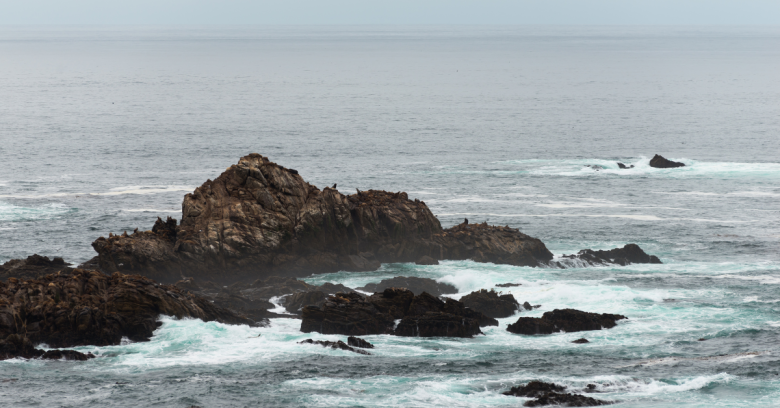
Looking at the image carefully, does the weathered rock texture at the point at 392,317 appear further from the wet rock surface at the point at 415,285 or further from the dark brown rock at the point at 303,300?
the wet rock surface at the point at 415,285

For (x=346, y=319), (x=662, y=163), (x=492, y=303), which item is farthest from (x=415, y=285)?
(x=662, y=163)

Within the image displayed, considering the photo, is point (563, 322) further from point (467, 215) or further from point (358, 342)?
point (467, 215)

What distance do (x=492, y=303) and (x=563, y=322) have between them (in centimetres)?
401

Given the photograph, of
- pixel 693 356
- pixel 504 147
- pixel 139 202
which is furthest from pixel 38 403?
pixel 504 147

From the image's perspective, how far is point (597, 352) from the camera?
1431 inches

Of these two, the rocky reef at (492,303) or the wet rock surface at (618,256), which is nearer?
the rocky reef at (492,303)

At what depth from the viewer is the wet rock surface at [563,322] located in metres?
39.7

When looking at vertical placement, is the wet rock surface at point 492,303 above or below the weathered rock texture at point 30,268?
below

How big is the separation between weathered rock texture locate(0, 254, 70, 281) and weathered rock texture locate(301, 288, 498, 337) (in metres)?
16.0

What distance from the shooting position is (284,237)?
49.8m

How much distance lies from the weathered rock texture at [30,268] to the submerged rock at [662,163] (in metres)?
67.0

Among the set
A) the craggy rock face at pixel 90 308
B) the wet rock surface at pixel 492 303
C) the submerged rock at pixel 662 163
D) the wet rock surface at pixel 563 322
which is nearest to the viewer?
the craggy rock face at pixel 90 308

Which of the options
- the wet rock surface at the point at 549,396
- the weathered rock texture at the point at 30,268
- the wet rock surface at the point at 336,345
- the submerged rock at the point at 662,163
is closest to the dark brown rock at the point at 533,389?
the wet rock surface at the point at 549,396

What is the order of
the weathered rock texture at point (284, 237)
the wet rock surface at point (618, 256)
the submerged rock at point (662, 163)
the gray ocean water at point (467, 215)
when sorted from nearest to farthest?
the gray ocean water at point (467, 215) < the weathered rock texture at point (284, 237) < the wet rock surface at point (618, 256) < the submerged rock at point (662, 163)
